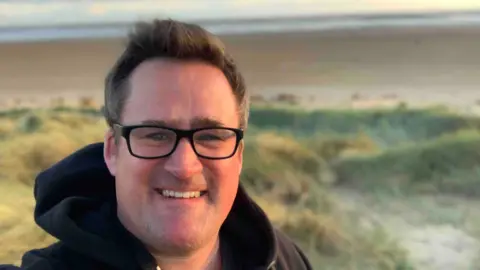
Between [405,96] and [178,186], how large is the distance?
2.97 feet

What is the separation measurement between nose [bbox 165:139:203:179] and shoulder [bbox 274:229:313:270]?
12.9 inches

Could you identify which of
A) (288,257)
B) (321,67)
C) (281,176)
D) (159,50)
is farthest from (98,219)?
(321,67)

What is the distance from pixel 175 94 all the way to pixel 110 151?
0.49ft

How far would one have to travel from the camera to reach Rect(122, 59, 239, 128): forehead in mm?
889

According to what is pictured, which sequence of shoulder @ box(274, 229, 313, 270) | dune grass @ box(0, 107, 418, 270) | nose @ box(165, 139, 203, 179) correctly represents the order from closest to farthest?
nose @ box(165, 139, 203, 179) < shoulder @ box(274, 229, 313, 270) < dune grass @ box(0, 107, 418, 270)

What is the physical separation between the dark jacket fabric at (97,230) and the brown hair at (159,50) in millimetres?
134

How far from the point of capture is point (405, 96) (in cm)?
162

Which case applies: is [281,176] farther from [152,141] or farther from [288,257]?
[152,141]

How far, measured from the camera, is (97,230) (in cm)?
93

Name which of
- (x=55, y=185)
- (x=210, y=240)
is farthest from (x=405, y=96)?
(x=55, y=185)

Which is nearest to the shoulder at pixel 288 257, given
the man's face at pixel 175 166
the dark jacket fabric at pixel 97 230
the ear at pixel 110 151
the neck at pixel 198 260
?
the dark jacket fabric at pixel 97 230

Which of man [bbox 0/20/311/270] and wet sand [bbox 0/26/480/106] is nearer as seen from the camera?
man [bbox 0/20/311/270]

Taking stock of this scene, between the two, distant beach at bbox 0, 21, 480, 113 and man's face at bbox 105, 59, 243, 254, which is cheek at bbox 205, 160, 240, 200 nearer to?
man's face at bbox 105, 59, 243, 254

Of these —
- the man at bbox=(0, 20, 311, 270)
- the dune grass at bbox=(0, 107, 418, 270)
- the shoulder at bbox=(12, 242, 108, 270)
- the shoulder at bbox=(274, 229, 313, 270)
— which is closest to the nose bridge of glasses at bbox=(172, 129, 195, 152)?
the man at bbox=(0, 20, 311, 270)
